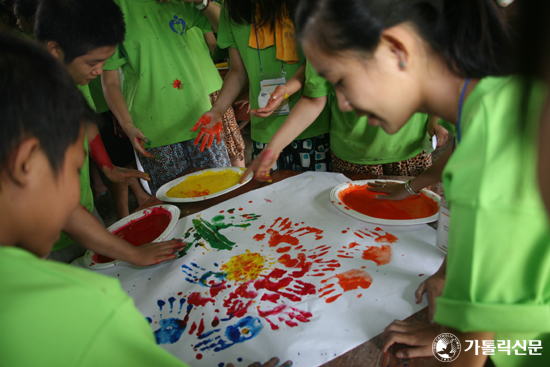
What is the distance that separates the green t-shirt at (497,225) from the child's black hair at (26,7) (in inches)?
112

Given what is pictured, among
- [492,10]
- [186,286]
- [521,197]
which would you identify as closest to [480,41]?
[492,10]

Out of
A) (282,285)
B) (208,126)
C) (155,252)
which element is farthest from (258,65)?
(282,285)

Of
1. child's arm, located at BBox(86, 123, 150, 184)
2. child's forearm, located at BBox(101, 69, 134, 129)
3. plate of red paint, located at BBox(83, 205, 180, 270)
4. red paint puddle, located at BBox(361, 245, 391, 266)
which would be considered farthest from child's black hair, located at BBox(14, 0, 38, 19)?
red paint puddle, located at BBox(361, 245, 391, 266)

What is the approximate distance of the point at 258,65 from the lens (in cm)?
181

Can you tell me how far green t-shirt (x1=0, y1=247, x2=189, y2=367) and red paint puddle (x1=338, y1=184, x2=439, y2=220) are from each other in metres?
0.97

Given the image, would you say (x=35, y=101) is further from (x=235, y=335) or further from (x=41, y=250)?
(x=235, y=335)

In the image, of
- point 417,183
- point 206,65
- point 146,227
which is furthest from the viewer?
point 206,65

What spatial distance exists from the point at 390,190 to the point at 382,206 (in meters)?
0.08

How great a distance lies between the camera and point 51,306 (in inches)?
20.0

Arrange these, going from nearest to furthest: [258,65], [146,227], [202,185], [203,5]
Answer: [146,227], [202,185], [258,65], [203,5]

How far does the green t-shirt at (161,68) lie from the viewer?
6.34 feet

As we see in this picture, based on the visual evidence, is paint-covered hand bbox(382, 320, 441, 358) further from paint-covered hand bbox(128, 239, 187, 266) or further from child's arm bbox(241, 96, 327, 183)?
child's arm bbox(241, 96, 327, 183)

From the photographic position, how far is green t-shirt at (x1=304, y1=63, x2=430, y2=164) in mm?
1571

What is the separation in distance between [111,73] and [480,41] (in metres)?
1.99
